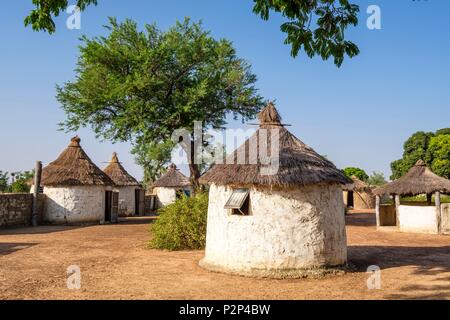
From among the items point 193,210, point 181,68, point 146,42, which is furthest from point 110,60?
point 193,210

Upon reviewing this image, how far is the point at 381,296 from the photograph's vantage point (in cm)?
740

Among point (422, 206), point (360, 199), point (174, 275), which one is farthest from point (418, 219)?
point (360, 199)

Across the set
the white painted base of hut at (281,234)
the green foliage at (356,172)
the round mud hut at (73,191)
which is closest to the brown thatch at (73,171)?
the round mud hut at (73,191)

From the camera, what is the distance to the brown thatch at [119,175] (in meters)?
30.7

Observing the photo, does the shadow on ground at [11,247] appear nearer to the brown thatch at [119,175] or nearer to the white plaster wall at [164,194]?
the brown thatch at [119,175]

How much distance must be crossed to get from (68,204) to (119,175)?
935 centimetres

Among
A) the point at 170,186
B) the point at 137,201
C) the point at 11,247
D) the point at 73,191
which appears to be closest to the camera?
the point at 11,247

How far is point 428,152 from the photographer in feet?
151

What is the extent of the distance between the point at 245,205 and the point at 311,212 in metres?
1.53

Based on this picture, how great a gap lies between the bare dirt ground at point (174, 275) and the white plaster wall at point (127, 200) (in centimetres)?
1538

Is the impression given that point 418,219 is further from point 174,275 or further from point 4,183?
point 4,183

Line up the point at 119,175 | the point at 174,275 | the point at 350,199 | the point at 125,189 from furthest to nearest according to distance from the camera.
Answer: the point at 350,199 → the point at 119,175 → the point at 125,189 → the point at 174,275

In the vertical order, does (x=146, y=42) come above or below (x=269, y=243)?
above
